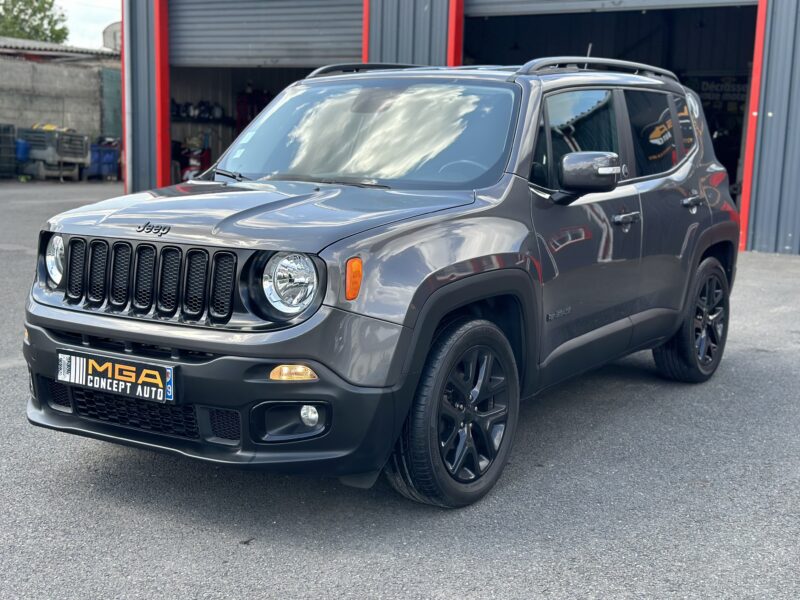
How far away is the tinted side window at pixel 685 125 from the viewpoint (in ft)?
19.0

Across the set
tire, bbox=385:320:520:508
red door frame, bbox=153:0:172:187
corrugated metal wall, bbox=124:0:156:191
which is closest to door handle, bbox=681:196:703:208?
tire, bbox=385:320:520:508

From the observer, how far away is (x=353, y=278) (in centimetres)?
340

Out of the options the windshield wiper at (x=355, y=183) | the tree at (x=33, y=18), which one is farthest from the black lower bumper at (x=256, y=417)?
the tree at (x=33, y=18)

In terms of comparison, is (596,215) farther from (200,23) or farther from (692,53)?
(692,53)

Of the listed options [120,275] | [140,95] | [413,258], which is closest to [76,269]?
[120,275]

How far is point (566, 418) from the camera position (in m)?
5.29

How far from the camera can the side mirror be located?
166 inches

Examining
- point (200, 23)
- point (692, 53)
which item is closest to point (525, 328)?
point (200, 23)

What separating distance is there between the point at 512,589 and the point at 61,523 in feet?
5.65

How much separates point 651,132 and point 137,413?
3.29 meters

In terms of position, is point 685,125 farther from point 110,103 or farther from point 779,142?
point 110,103

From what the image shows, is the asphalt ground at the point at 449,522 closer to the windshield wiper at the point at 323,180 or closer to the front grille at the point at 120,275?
the front grille at the point at 120,275

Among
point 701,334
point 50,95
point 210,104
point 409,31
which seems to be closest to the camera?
point 701,334

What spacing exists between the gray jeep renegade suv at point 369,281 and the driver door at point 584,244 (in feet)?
0.04
